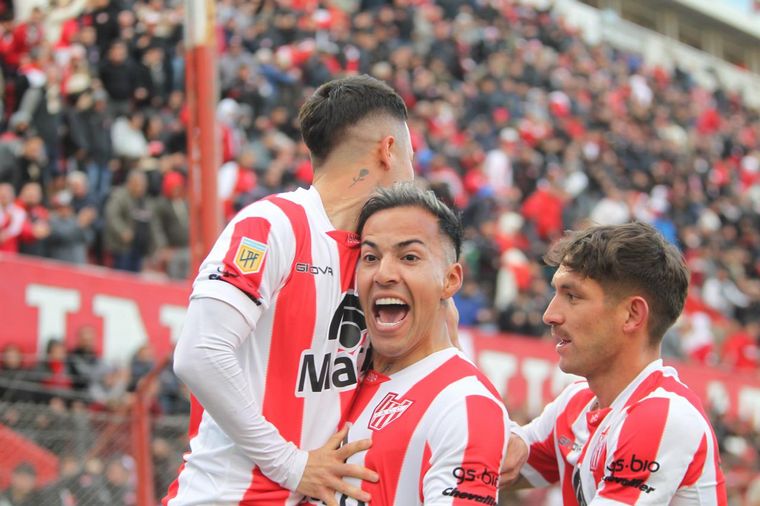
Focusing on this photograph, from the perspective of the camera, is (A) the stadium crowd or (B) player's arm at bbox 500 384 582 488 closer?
(B) player's arm at bbox 500 384 582 488

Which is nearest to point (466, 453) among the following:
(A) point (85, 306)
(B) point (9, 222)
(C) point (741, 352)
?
(A) point (85, 306)

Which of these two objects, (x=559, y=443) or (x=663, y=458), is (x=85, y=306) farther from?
(x=663, y=458)

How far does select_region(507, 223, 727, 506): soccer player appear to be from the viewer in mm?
3295

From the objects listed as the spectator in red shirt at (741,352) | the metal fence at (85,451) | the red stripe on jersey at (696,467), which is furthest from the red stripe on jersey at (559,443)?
the spectator in red shirt at (741,352)

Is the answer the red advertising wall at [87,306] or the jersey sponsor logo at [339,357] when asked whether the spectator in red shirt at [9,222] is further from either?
the jersey sponsor logo at [339,357]

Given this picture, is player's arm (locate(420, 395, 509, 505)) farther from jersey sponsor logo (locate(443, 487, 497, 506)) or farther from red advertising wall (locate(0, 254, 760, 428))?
red advertising wall (locate(0, 254, 760, 428))

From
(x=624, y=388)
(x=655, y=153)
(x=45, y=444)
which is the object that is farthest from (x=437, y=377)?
(x=655, y=153)

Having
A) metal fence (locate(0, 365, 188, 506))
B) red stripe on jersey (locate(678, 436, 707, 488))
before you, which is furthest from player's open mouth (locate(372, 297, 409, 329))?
metal fence (locate(0, 365, 188, 506))

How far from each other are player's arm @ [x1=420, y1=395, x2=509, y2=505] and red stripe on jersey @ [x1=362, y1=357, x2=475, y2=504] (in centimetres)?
8

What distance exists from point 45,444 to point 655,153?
1935 cm

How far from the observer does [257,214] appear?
3.54m

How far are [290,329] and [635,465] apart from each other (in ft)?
3.64

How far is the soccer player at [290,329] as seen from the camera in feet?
11.1

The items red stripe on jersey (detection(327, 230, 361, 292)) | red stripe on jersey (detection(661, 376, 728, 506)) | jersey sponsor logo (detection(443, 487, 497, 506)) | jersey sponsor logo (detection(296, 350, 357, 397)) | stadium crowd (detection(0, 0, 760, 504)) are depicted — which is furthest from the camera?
stadium crowd (detection(0, 0, 760, 504))
